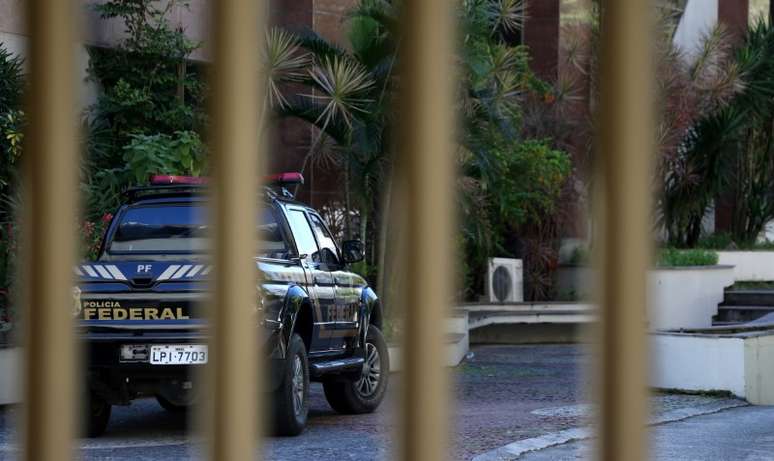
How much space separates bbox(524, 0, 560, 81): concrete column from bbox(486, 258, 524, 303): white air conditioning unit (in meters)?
4.02

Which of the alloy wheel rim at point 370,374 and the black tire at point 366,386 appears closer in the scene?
the black tire at point 366,386

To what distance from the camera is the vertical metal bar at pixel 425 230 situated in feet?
3.70

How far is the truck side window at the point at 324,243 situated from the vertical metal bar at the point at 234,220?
31.5 feet

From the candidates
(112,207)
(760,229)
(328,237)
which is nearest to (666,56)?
(760,229)

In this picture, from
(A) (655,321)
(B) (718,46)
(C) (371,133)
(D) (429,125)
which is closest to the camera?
(D) (429,125)

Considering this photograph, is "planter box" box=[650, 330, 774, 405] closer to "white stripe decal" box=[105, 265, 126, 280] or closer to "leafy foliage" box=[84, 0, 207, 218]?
"white stripe decal" box=[105, 265, 126, 280]

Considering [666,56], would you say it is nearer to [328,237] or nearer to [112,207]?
[112,207]

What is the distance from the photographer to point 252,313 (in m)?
1.18

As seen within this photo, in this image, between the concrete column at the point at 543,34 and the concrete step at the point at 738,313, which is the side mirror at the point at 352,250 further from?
the concrete column at the point at 543,34

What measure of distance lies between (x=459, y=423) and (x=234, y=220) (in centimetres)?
961

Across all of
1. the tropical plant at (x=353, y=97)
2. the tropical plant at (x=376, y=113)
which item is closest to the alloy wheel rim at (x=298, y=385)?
the tropical plant at (x=376, y=113)

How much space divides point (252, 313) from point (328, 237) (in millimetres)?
9986

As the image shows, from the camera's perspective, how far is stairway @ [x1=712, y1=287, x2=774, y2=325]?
65.0 feet

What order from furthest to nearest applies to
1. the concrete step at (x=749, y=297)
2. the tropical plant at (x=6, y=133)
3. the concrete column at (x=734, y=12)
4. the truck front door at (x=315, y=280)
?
the concrete column at (x=734, y=12), the concrete step at (x=749, y=297), the tropical plant at (x=6, y=133), the truck front door at (x=315, y=280)
